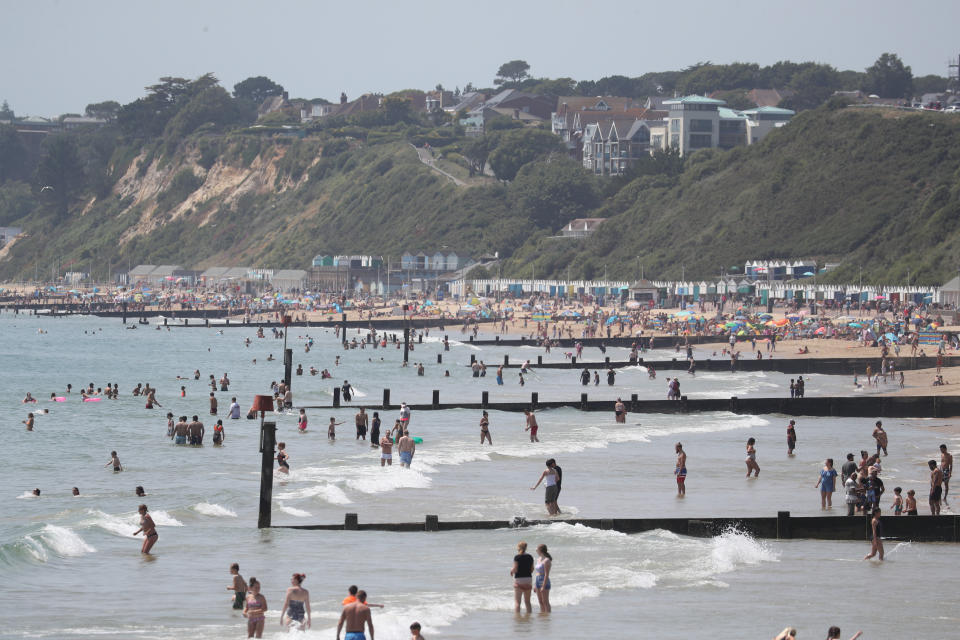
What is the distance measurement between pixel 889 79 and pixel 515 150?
5714 centimetres

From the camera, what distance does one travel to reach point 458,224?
5896 inches

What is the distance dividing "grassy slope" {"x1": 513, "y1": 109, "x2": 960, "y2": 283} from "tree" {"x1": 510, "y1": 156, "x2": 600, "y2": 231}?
8.49m

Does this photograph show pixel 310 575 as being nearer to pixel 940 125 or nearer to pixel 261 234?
pixel 940 125

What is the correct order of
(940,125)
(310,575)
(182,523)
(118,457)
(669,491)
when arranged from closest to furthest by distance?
1. (310,575)
2. (182,523)
3. (669,491)
4. (118,457)
5. (940,125)

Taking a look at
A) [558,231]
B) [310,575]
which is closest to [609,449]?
[310,575]

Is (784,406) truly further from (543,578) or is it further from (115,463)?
(543,578)

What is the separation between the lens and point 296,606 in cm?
1565

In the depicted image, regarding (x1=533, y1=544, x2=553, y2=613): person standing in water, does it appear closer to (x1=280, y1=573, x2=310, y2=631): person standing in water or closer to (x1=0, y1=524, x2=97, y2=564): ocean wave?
(x1=280, y1=573, x2=310, y2=631): person standing in water

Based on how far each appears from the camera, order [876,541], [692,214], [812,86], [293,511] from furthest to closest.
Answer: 1. [812,86]
2. [692,214]
3. [293,511]
4. [876,541]

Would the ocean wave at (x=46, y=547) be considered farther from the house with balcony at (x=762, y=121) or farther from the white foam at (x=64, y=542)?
the house with balcony at (x=762, y=121)

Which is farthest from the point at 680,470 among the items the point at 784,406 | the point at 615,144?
the point at 615,144

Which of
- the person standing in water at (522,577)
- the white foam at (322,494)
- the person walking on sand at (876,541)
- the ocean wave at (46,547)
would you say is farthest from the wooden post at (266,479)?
the person walking on sand at (876,541)

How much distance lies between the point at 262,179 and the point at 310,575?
178 meters

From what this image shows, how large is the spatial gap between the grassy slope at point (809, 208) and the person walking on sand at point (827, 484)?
71679 millimetres
